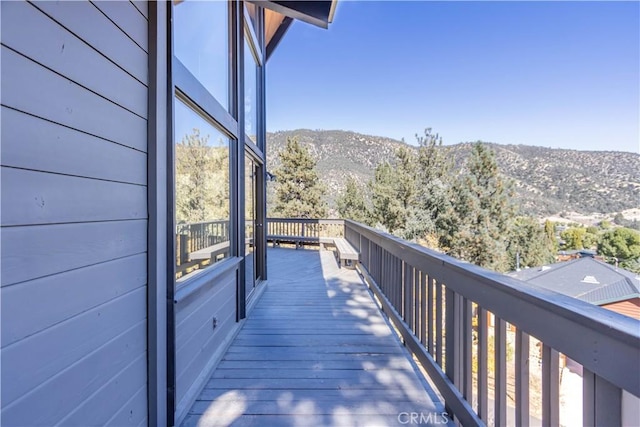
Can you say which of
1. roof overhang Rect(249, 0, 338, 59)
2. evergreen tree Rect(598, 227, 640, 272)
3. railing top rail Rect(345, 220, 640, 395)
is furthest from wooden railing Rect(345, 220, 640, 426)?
roof overhang Rect(249, 0, 338, 59)

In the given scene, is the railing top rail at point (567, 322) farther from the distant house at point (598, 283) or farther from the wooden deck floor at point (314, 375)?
the wooden deck floor at point (314, 375)

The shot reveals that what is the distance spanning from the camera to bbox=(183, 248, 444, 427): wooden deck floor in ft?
6.15

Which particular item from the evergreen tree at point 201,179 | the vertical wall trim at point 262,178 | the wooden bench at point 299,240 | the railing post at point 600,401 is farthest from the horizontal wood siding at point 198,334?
the wooden bench at point 299,240

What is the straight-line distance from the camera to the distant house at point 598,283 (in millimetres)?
1987

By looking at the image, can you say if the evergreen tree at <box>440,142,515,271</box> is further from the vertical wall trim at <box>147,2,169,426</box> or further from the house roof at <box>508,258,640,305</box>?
the vertical wall trim at <box>147,2,169,426</box>

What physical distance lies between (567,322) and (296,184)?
1800 cm

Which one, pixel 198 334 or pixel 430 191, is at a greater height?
pixel 430 191

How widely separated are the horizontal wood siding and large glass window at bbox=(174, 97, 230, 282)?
0.21m

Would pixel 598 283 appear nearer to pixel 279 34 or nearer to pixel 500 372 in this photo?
pixel 500 372

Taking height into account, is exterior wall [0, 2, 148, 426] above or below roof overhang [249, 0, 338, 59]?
below

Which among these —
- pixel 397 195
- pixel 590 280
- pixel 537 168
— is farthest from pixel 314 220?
pixel 537 168

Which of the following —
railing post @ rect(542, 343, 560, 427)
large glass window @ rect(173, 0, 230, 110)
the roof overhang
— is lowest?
railing post @ rect(542, 343, 560, 427)

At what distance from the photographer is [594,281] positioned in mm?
3174

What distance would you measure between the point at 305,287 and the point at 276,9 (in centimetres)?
373
